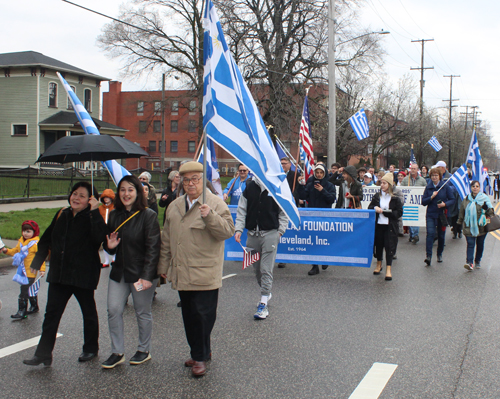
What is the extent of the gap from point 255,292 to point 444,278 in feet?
11.0

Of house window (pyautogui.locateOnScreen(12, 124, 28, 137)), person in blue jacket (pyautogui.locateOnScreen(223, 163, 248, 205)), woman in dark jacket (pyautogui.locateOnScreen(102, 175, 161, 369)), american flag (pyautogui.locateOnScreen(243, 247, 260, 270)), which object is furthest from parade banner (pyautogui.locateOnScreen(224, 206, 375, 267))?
house window (pyautogui.locateOnScreen(12, 124, 28, 137))

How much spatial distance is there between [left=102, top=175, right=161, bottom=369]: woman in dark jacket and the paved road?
0.92ft

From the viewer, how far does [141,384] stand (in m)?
4.15

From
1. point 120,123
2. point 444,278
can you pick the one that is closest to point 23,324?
point 444,278

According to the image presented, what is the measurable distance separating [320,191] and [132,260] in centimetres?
534

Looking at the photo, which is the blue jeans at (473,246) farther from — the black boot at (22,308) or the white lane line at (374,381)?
the black boot at (22,308)

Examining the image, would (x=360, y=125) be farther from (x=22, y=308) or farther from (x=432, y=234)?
(x=22, y=308)

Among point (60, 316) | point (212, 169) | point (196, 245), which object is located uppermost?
point (212, 169)

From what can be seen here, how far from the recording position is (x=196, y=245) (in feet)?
14.3

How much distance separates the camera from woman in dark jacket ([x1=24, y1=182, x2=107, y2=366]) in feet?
14.9

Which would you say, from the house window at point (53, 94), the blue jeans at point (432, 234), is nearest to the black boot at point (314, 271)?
the blue jeans at point (432, 234)

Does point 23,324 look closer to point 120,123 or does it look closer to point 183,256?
point 183,256

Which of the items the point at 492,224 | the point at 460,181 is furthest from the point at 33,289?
the point at 460,181

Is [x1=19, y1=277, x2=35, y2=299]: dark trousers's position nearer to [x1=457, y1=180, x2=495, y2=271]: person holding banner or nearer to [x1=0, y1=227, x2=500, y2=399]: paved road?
[x1=0, y1=227, x2=500, y2=399]: paved road
